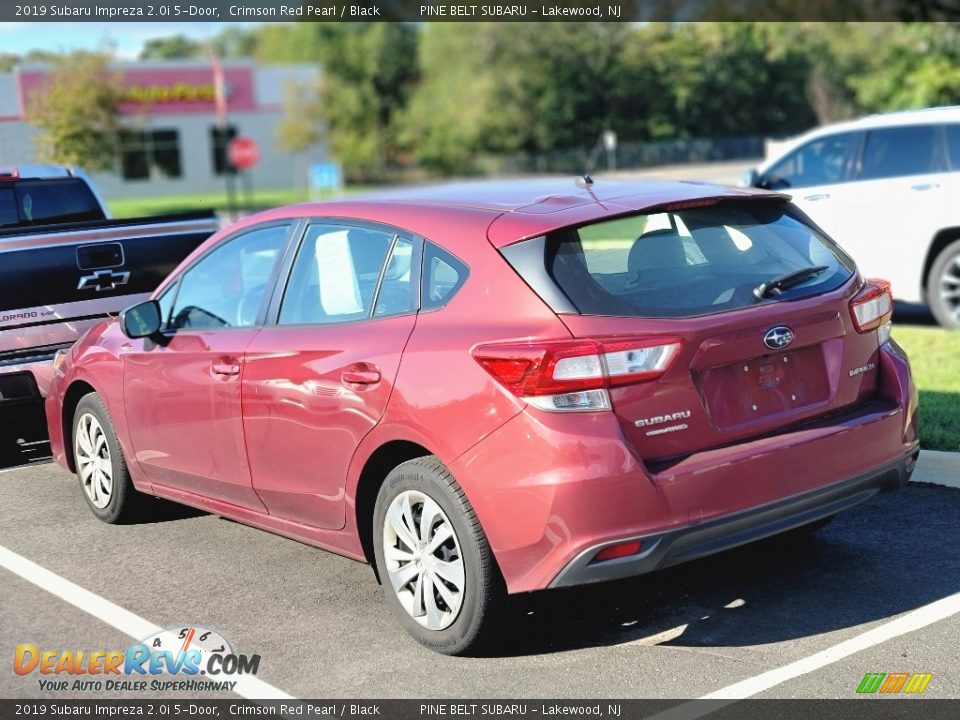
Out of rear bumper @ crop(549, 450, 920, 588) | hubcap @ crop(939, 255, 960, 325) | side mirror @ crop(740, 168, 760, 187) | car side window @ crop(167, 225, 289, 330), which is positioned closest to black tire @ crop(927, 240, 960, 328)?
hubcap @ crop(939, 255, 960, 325)

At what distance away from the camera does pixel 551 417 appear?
4012 millimetres

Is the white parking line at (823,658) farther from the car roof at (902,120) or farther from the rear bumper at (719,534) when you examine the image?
the car roof at (902,120)

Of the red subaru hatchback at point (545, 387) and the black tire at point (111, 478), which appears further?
the black tire at point (111, 478)

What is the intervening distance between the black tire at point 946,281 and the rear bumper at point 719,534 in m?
6.35

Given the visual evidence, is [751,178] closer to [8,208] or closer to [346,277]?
[8,208]

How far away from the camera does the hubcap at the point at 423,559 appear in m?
4.38

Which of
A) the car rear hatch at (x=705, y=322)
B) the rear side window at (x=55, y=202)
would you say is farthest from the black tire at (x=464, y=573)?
the rear side window at (x=55, y=202)

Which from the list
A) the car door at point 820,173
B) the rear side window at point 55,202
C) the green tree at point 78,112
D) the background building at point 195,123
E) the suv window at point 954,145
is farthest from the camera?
the background building at point 195,123

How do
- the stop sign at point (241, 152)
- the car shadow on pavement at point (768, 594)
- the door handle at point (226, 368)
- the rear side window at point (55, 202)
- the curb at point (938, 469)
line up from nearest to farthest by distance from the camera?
the car shadow on pavement at point (768, 594) < the door handle at point (226, 368) < the curb at point (938, 469) < the rear side window at point (55, 202) < the stop sign at point (241, 152)

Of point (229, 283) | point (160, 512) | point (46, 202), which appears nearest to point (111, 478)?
point (160, 512)

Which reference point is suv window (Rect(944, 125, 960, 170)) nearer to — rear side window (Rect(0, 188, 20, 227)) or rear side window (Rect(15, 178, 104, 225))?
rear side window (Rect(15, 178, 104, 225))

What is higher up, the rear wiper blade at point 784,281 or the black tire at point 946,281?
the rear wiper blade at point 784,281

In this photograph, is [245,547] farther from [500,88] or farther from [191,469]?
[500,88]

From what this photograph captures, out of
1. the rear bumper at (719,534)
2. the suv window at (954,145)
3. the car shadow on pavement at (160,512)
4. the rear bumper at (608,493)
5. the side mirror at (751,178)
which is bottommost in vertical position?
the car shadow on pavement at (160,512)
